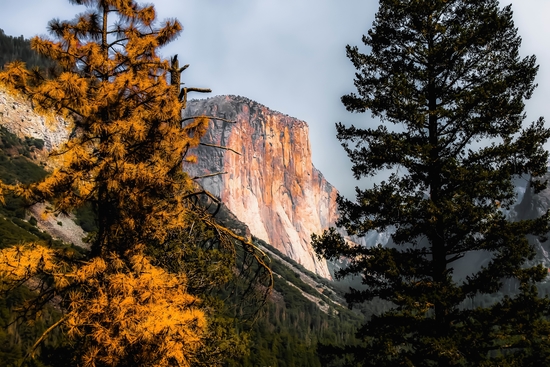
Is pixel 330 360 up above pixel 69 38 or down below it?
below

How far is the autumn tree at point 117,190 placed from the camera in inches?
261

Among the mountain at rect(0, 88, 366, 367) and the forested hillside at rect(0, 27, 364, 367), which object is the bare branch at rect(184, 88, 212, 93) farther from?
the forested hillside at rect(0, 27, 364, 367)

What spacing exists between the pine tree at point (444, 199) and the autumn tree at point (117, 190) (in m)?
3.24

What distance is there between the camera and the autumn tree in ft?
21.8

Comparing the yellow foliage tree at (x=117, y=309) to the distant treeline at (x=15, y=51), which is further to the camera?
the distant treeline at (x=15, y=51)

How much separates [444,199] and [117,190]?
22.2 feet

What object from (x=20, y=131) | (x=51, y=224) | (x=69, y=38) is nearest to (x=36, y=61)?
(x=20, y=131)

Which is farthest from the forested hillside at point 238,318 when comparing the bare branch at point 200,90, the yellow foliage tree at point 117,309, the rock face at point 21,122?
the bare branch at point 200,90

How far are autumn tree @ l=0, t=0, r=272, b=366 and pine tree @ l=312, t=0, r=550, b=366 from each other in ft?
10.6

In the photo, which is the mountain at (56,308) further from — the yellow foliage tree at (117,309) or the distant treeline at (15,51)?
the distant treeline at (15,51)

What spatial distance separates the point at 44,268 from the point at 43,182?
53.9 inches

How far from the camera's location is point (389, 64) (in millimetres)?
11852

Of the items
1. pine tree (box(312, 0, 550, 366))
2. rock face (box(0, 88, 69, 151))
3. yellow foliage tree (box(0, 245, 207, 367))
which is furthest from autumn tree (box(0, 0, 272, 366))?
rock face (box(0, 88, 69, 151))

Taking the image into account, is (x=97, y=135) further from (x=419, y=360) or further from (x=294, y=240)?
(x=294, y=240)
